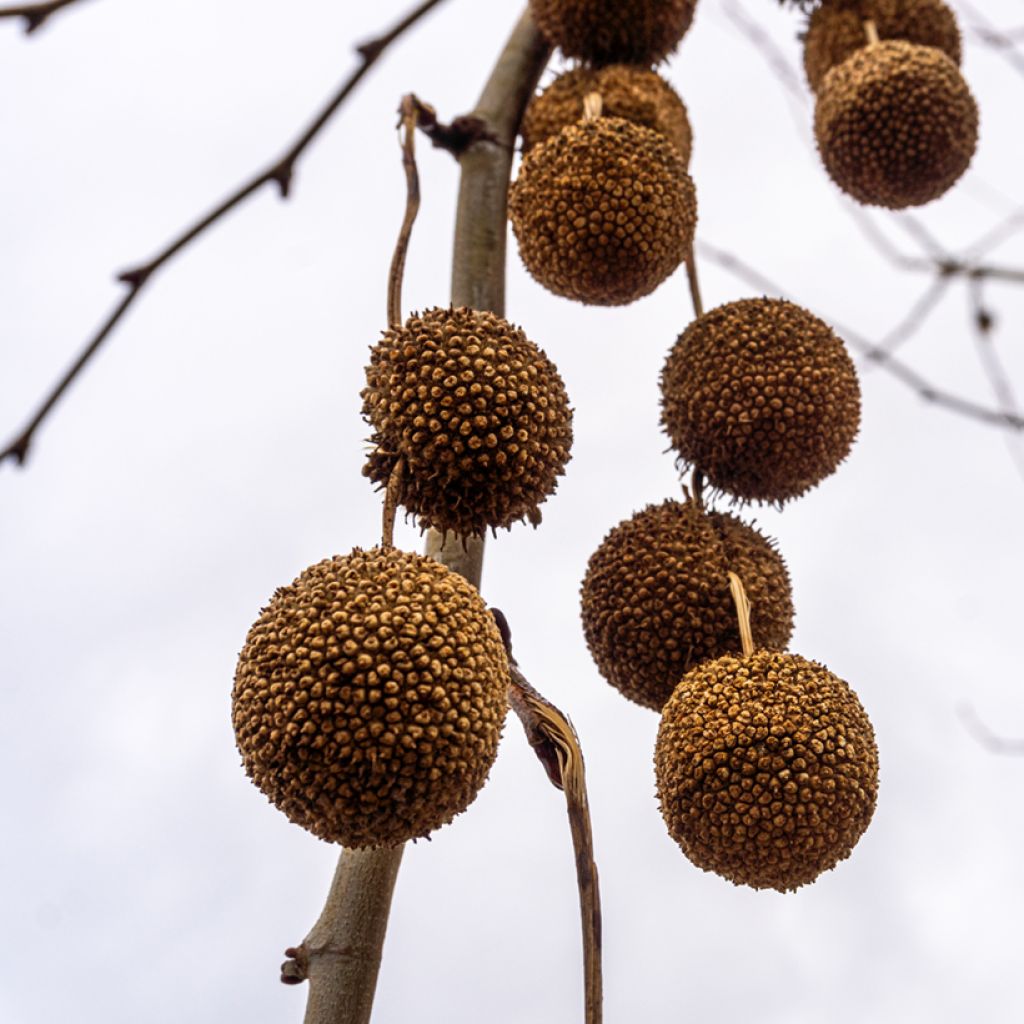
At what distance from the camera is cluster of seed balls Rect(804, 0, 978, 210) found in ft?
3.62

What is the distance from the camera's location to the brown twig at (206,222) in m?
0.75

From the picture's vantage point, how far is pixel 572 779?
80 cm

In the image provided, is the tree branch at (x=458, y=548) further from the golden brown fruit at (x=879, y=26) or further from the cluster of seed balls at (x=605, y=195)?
the golden brown fruit at (x=879, y=26)

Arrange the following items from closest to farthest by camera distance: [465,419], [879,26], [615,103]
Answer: [465,419] < [615,103] < [879,26]

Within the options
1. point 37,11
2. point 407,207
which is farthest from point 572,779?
point 37,11

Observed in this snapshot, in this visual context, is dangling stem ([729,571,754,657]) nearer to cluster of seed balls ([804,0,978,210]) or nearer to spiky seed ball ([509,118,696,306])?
spiky seed ball ([509,118,696,306])

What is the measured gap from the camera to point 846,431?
978mm

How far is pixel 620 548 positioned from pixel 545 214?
0.79 ft

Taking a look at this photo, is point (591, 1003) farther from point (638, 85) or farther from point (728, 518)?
point (638, 85)

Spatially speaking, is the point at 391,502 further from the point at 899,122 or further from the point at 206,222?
the point at 899,122

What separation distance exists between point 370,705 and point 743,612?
287 mm

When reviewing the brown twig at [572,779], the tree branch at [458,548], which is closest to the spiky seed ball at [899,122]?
the tree branch at [458,548]

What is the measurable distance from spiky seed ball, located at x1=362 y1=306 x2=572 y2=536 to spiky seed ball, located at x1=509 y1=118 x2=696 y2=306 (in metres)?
0.16

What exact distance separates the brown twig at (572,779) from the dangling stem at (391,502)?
0.09 m
